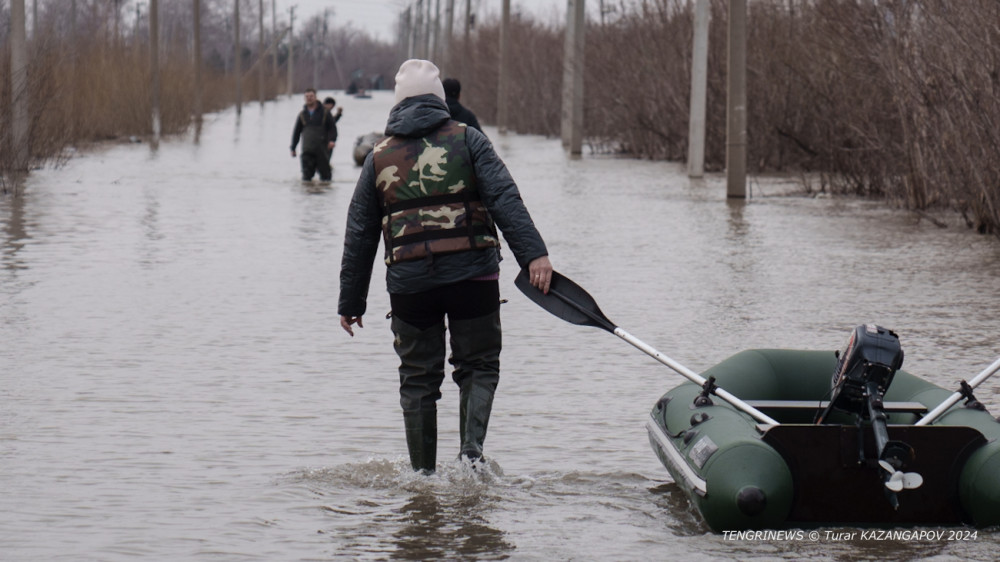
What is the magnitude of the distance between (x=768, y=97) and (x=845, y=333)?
730 inches

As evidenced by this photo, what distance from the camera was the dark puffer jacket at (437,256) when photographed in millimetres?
6305

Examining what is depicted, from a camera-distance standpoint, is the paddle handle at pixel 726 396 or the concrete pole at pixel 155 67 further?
the concrete pole at pixel 155 67

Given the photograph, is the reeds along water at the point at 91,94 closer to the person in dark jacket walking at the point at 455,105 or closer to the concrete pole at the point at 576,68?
the person in dark jacket walking at the point at 455,105

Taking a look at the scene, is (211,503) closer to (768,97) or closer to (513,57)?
(768,97)

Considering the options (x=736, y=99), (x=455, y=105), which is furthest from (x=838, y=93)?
(x=455, y=105)

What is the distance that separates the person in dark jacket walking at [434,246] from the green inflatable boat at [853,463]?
32.7 inches

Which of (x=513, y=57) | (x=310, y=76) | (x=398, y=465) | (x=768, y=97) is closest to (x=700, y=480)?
(x=398, y=465)

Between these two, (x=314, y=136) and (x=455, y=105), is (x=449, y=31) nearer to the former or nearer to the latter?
(x=314, y=136)

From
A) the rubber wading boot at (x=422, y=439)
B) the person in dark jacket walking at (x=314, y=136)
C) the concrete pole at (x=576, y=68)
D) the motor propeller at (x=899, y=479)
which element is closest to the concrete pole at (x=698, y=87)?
the person in dark jacket walking at (x=314, y=136)

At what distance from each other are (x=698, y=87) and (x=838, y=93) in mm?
2534

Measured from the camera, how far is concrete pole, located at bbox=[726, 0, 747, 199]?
22625 mm

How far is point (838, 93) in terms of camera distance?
26.2m

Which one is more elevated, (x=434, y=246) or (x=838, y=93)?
(x=838, y=93)

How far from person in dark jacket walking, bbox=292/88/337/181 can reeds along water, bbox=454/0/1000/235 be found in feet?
23.3
